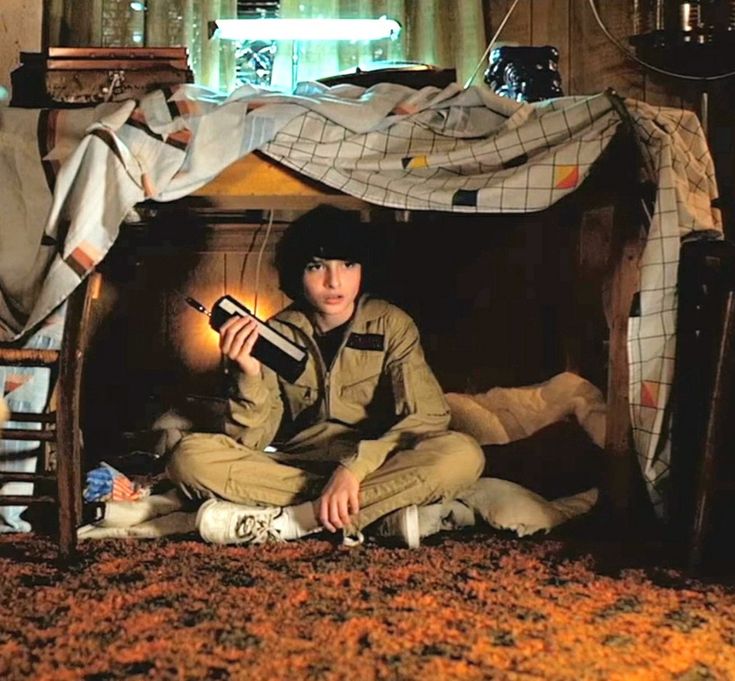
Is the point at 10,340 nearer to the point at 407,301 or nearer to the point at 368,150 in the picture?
the point at 368,150

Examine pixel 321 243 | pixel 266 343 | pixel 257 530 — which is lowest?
pixel 257 530

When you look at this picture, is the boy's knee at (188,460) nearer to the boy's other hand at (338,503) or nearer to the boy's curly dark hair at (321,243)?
the boy's other hand at (338,503)

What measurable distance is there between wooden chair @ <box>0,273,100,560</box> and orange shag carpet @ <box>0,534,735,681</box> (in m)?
0.08

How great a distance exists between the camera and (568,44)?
7.93ft

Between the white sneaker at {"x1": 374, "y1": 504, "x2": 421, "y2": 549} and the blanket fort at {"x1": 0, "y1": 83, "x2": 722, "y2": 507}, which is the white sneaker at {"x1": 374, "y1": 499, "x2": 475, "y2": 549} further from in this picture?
the blanket fort at {"x1": 0, "y1": 83, "x2": 722, "y2": 507}

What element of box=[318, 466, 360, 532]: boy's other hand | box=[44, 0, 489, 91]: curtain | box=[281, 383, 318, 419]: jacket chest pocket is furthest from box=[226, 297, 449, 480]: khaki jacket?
box=[44, 0, 489, 91]: curtain

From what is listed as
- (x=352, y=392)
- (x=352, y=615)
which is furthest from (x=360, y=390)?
(x=352, y=615)

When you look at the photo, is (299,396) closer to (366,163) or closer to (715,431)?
(366,163)

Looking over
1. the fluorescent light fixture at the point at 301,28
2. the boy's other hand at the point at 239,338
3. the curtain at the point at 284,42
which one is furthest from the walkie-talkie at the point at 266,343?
the curtain at the point at 284,42

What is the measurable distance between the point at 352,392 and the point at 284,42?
35.4 inches

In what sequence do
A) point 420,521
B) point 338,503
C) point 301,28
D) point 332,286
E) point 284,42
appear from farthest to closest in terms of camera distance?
point 284,42, point 301,28, point 332,286, point 420,521, point 338,503

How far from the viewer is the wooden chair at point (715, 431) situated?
4.76 ft

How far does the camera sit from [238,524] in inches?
64.2

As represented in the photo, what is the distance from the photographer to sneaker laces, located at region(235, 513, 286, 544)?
1628mm
